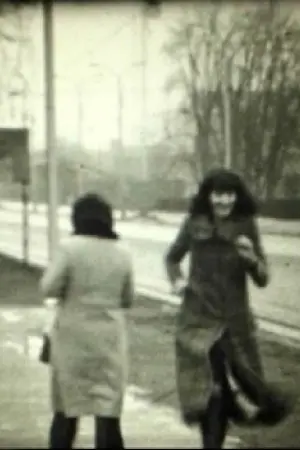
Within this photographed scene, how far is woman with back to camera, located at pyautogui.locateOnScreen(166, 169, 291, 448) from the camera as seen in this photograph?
2.28m

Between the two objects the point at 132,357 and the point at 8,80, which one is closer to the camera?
the point at 132,357

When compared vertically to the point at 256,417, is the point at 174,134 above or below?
above

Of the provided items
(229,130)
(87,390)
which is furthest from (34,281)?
(229,130)

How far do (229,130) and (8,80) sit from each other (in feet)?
2.19

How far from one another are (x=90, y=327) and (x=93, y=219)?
288 millimetres

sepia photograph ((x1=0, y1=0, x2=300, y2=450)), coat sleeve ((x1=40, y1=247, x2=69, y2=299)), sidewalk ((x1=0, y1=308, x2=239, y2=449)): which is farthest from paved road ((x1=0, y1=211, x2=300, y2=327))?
sidewalk ((x1=0, y1=308, x2=239, y2=449))

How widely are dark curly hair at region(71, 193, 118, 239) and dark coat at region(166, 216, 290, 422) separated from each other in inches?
7.4

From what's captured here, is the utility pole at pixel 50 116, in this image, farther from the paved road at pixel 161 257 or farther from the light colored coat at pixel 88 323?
the light colored coat at pixel 88 323

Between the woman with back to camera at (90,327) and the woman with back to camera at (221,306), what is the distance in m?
0.17

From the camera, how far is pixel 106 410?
2.27 meters

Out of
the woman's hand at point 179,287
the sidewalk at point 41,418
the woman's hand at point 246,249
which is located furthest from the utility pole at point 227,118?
the sidewalk at point 41,418

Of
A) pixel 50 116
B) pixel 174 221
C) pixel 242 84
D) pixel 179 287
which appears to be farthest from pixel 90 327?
pixel 242 84

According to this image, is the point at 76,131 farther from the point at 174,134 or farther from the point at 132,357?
the point at 132,357

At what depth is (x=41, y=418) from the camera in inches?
92.0
